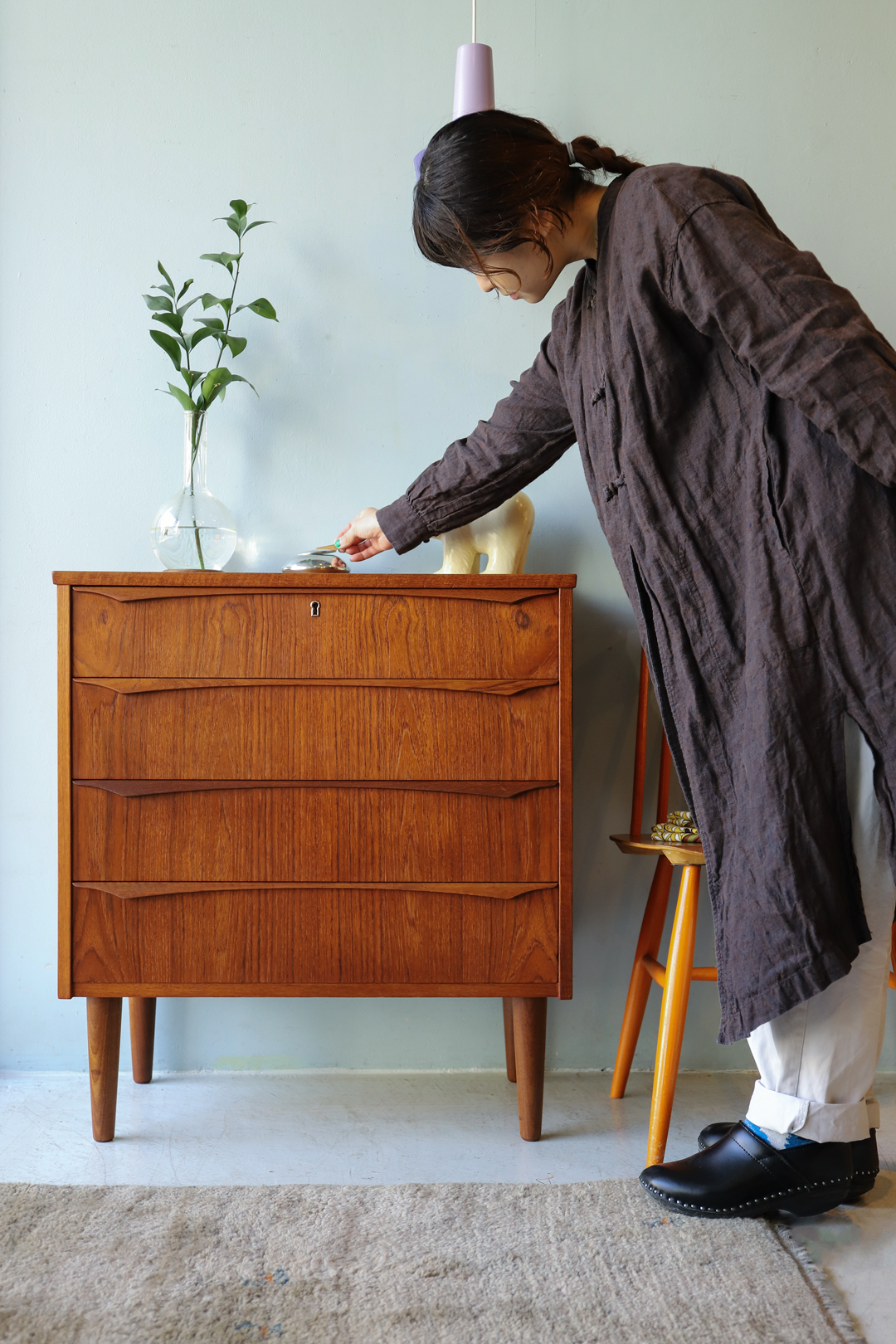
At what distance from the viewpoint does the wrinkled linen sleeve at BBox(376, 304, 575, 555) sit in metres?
1.39

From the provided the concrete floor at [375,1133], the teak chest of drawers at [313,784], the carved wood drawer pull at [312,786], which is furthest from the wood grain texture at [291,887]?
the concrete floor at [375,1133]

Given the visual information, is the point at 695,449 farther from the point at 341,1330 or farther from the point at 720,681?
the point at 341,1330

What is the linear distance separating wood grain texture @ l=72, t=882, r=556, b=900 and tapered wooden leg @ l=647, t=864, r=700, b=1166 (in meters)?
0.18

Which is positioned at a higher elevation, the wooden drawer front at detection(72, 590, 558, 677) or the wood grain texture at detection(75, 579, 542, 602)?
the wood grain texture at detection(75, 579, 542, 602)

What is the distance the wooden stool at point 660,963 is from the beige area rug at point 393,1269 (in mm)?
138

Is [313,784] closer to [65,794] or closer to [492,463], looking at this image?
[65,794]

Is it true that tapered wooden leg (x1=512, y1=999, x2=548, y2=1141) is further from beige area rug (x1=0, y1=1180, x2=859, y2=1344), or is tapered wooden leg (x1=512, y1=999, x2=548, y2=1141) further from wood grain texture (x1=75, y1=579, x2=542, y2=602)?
wood grain texture (x1=75, y1=579, x2=542, y2=602)

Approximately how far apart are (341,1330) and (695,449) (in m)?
0.98

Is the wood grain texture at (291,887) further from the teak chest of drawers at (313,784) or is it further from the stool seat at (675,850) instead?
the stool seat at (675,850)

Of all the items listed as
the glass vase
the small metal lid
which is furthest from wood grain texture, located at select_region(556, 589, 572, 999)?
the glass vase

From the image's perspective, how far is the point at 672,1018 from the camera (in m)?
1.29

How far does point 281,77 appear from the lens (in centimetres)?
170

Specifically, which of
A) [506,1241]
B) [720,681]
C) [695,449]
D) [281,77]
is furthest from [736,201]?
[506,1241]

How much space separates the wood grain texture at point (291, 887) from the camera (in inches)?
52.1
